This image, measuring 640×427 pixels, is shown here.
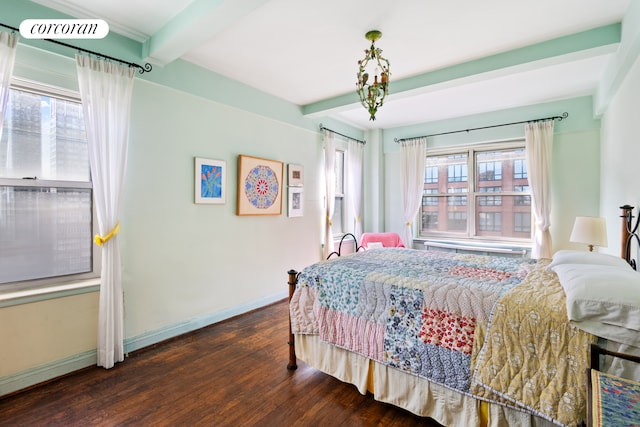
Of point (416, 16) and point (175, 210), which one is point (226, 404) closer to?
point (175, 210)

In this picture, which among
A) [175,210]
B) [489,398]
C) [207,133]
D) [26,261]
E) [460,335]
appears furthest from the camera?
[207,133]

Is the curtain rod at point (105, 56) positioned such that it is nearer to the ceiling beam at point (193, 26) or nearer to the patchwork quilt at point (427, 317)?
the ceiling beam at point (193, 26)

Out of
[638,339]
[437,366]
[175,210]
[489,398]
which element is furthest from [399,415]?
[175,210]

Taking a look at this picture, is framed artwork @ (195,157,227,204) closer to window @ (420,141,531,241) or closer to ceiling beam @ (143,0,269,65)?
ceiling beam @ (143,0,269,65)

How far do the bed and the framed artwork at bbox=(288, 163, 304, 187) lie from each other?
2042mm

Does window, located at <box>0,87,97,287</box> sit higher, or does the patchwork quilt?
window, located at <box>0,87,97,287</box>

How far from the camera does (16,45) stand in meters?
2.03

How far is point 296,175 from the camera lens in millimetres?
4266

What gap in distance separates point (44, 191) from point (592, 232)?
4501 millimetres

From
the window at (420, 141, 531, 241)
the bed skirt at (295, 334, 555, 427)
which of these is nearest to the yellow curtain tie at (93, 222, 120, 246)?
the bed skirt at (295, 334, 555, 427)

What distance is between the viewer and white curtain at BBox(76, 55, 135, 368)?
7.68 ft

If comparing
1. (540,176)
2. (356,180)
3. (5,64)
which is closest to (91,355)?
(5,64)

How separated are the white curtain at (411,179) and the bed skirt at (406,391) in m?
3.29

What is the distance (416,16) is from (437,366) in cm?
242
